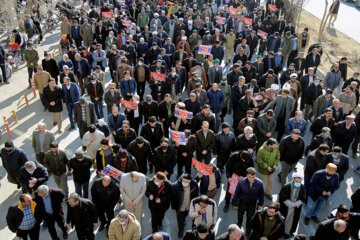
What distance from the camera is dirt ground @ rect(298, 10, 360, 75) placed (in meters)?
18.1

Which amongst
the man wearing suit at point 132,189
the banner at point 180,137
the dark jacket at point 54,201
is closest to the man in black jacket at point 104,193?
the man wearing suit at point 132,189

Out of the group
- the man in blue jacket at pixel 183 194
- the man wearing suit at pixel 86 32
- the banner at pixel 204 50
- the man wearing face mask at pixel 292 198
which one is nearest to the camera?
the man wearing face mask at pixel 292 198

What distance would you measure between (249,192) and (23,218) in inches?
165

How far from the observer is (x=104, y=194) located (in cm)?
674

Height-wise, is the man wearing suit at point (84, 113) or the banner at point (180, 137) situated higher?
the banner at point (180, 137)

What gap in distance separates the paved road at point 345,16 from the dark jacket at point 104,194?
22078mm

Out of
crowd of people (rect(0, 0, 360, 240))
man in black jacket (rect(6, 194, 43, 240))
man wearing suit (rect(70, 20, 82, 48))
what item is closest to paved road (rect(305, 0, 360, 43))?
crowd of people (rect(0, 0, 360, 240))

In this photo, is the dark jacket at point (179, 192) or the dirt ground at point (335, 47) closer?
the dark jacket at point (179, 192)

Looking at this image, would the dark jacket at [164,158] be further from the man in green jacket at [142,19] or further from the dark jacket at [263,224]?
the man in green jacket at [142,19]

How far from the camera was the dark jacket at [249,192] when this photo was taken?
22.0 feet

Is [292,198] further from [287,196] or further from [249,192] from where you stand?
[249,192]

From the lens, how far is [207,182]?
283 inches

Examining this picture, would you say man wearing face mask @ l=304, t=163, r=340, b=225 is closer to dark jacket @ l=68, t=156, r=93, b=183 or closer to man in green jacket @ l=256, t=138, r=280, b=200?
man in green jacket @ l=256, t=138, r=280, b=200

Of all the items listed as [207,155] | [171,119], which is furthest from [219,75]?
[207,155]
